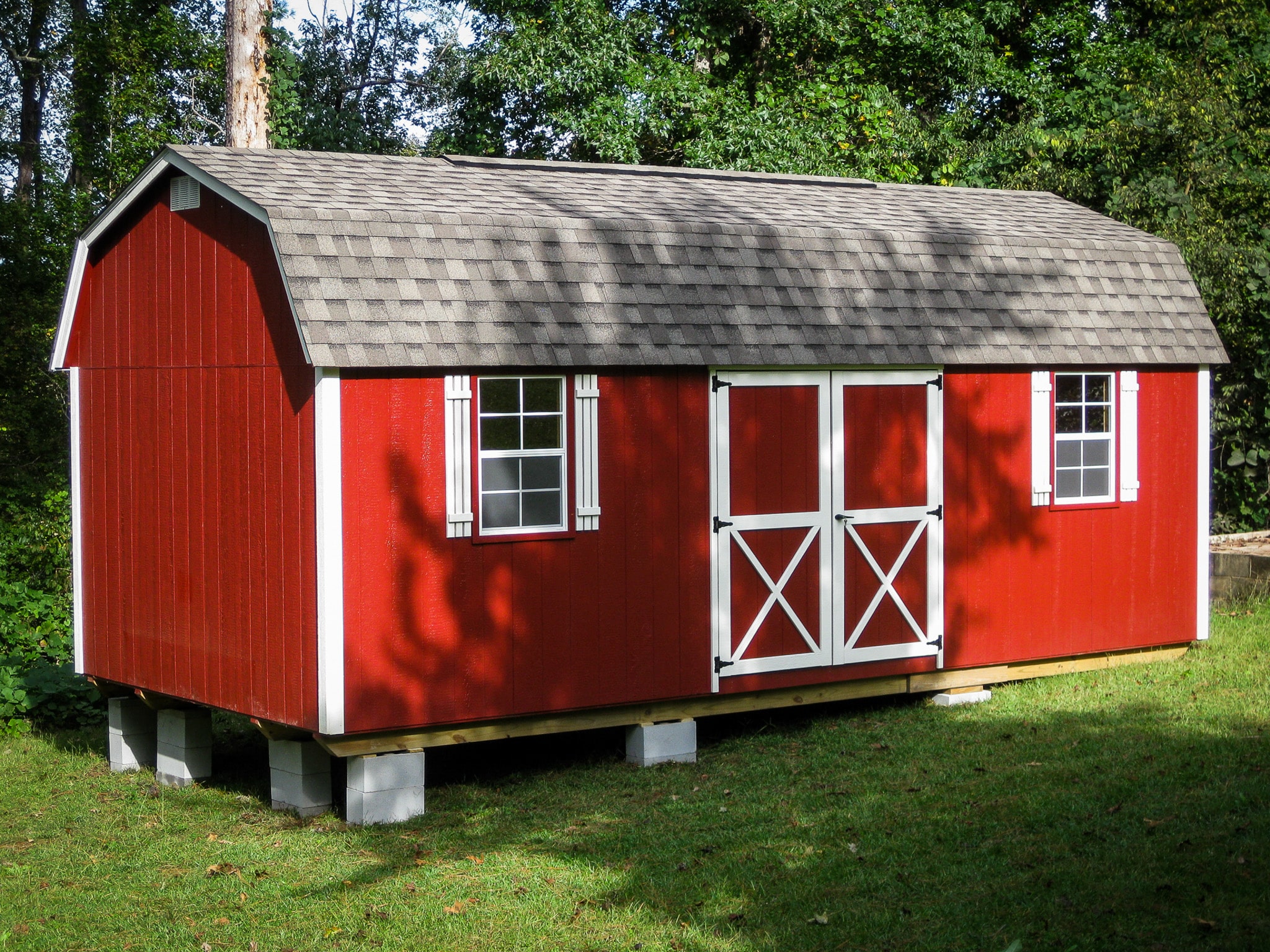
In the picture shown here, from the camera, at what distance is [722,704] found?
9.64 meters

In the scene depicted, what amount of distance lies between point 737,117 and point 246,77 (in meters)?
6.94

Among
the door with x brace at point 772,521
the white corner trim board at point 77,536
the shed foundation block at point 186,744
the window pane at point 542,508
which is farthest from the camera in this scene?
the white corner trim board at point 77,536

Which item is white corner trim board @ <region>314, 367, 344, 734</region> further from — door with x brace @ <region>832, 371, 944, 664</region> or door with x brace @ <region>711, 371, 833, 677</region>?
door with x brace @ <region>832, 371, 944, 664</region>

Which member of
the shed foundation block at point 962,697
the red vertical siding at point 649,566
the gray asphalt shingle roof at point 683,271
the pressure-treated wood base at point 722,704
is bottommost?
the shed foundation block at point 962,697

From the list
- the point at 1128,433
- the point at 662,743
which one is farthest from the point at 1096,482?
the point at 662,743

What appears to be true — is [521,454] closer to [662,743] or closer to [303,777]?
[662,743]

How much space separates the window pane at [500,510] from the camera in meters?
8.67

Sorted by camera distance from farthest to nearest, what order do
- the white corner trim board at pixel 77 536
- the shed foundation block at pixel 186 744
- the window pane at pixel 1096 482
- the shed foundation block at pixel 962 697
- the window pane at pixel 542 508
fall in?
the window pane at pixel 1096 482 < the shed foundation block at pixel 962 697 < the white corner trim board at pixel 77 536 < the shed foundation block at pixel 186 744 < the window pane at pixel 542 508

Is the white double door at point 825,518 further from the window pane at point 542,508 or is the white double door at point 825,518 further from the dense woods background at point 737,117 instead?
the dense woods background at point 737,117

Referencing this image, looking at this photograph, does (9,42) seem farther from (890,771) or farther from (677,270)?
(890,771)

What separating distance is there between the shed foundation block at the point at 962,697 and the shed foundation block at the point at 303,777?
4.46 m

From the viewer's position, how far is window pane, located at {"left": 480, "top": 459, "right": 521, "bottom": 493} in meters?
8.66

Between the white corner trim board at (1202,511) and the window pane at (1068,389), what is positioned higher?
the window pane at (1068,389)

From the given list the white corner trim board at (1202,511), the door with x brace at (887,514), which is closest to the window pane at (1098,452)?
the white corner trim board at (1202,511)
